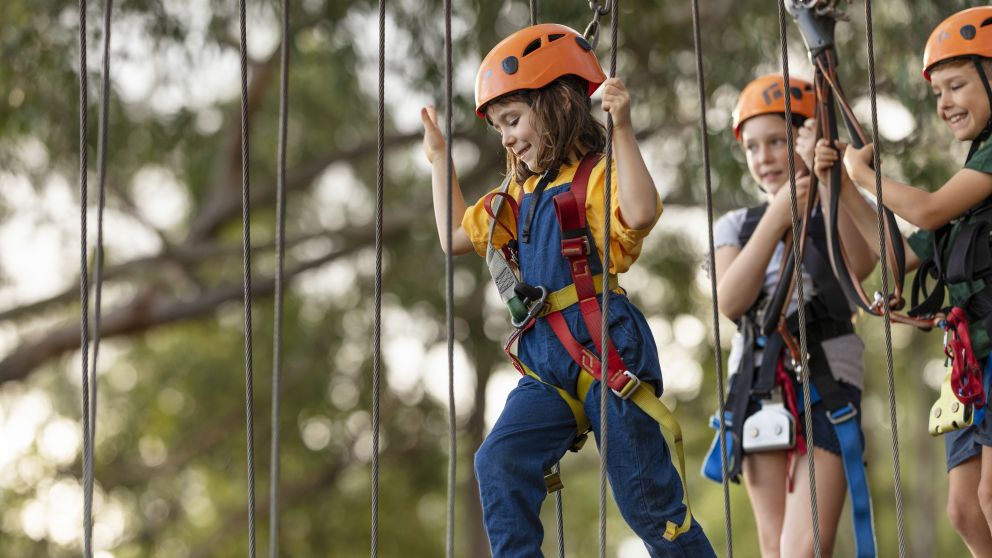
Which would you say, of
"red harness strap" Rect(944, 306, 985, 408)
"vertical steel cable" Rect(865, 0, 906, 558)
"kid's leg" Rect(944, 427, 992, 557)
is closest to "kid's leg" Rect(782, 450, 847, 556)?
"kid's leg" Rect(944, 427, 992, 557)

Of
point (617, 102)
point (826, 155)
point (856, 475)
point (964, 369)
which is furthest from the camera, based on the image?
point (856, 475)

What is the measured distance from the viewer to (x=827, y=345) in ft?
11.7

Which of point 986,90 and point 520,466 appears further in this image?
point 986,90

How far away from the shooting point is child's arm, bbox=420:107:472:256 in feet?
10.1

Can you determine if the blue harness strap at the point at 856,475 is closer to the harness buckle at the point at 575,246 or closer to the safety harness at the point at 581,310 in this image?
the safety harness at the point at 581,310

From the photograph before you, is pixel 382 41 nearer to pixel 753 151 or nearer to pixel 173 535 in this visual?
pixel 753 151

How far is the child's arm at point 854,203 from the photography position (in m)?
3.30

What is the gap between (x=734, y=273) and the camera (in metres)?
3.58

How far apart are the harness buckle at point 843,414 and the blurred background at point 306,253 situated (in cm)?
252

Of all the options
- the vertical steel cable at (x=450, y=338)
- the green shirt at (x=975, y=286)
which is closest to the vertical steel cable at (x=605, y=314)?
the vertical steel cable at (x=450, y=338)

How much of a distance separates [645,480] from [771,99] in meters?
1.39

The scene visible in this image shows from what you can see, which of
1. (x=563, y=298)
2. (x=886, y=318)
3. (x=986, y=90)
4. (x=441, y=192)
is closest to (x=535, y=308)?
(x=563, y=298)

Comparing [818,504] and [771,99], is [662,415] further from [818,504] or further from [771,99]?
[771,99]

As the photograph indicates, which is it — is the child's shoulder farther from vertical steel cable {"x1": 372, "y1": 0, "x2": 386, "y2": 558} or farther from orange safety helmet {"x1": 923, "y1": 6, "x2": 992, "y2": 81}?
vertical steel cable {"x1": 372, "y1": 0, "x2": 386, "y2": 558}
